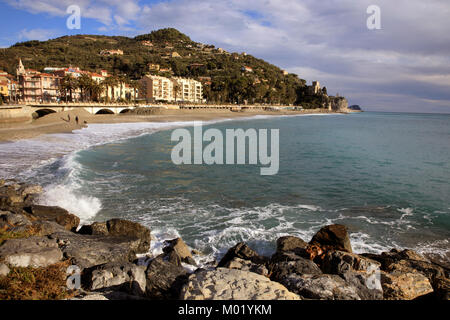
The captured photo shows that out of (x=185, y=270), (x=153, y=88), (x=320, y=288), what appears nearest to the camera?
(x=320, y=288)

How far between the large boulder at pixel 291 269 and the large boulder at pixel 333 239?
5.90ft

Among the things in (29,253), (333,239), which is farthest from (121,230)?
(333,239)

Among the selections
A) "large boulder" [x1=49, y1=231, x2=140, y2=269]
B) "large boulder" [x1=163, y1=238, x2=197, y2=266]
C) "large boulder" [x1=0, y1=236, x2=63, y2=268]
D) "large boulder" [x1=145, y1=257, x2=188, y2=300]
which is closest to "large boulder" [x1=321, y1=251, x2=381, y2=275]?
"large boulder" [x1=145, y1=257, x2=188, y2=300]

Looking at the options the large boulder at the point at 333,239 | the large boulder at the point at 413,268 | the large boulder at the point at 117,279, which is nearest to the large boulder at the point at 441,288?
the large boulder at the point at 413,268

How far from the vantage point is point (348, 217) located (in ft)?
41.7

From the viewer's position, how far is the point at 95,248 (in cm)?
774

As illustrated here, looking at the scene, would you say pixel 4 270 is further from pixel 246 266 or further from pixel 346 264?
pixel 346 264

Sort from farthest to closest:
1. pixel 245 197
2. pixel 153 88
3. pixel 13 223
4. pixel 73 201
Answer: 1. pixel 153 88
2. pixel 245 197
3. pixel 73 201
4. pixel 13 223

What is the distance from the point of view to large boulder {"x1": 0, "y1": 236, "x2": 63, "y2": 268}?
19.4ft

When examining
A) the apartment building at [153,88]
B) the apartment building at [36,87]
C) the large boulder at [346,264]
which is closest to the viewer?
the large boulder at [346,264]

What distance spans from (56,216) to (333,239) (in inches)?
371

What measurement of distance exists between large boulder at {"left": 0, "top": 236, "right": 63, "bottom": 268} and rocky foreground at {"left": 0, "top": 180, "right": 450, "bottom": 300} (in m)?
0.02

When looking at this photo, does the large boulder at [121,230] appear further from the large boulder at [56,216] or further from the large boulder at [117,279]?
the large boulder at [117,279]

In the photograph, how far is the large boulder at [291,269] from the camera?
21.8ft
